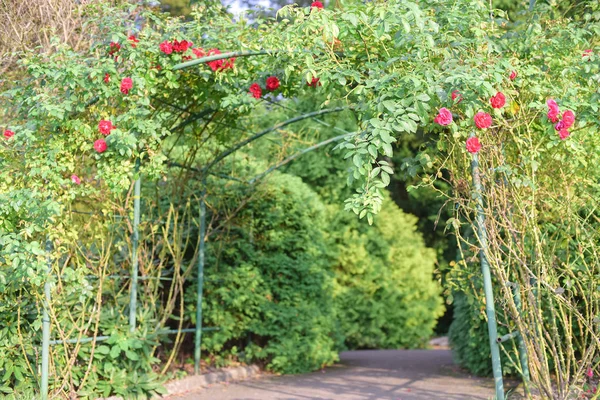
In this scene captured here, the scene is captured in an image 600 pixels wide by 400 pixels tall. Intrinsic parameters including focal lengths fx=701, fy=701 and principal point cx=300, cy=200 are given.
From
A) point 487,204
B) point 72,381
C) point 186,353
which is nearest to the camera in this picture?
point 487,204

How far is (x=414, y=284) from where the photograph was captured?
40.4ft

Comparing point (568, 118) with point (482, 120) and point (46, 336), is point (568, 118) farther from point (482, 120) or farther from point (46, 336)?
point (46, 336)

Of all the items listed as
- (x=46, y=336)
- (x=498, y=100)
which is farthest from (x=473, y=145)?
(x=46, y=336)

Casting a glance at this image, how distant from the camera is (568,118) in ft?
12.4

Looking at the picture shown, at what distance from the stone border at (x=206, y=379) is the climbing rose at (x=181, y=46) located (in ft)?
8.59

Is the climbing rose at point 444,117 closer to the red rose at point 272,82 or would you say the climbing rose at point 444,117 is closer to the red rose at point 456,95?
the red rose at point 456,95

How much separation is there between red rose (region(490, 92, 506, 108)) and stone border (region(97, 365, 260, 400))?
3.49m

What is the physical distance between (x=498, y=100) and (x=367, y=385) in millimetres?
3867

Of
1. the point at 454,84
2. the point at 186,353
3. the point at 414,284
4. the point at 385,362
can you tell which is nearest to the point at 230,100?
the point at 454,84

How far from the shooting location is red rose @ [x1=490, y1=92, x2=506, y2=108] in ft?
12.3

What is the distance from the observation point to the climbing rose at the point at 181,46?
4.79m

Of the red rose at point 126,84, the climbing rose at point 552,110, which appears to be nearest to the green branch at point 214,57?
the red rose at point 126,84

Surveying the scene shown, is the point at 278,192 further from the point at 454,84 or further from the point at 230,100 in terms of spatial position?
the point at 454,84

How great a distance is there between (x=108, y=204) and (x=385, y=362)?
494cm
